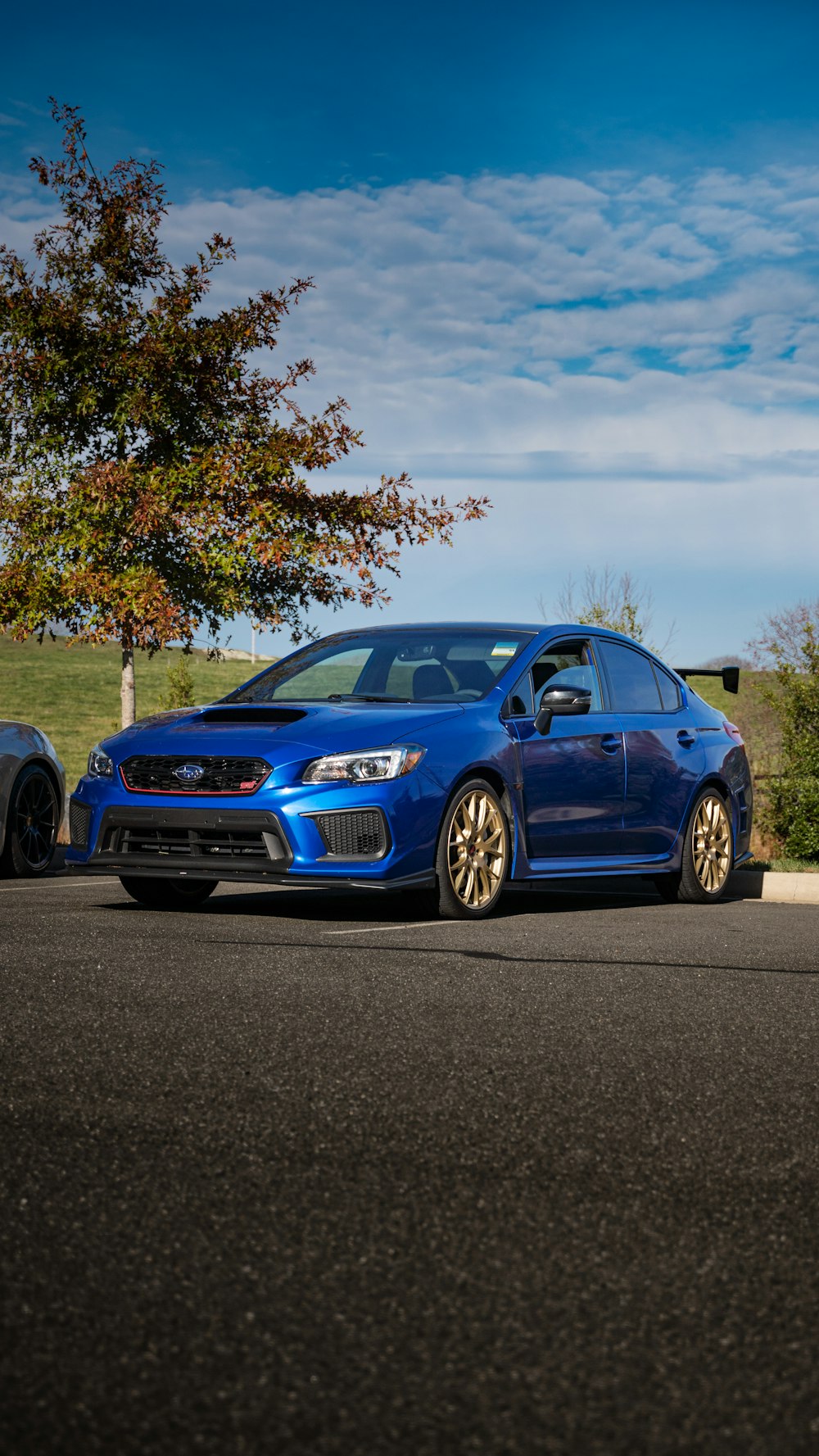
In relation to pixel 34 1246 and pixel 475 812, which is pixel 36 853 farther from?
pixel 34 1246

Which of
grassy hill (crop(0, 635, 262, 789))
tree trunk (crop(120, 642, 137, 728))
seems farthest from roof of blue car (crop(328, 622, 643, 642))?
grassy hill (crop(0, 635, 262, 789))

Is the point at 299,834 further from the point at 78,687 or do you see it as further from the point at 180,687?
the point at 78,687

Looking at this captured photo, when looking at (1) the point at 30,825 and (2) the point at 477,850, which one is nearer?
(2) the point at 477,850

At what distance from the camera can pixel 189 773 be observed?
7738 mm

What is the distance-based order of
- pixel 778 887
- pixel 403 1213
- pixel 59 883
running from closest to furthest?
pixel 403 1213, pixel 59 883, pixel 778 887

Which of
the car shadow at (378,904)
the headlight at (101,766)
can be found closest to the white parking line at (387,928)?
the car shadow at (378,904)

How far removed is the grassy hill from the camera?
5019cm

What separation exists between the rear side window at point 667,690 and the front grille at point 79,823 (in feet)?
13.0

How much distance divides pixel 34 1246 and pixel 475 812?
5475mm

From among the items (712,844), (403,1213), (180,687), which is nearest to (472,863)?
(712,844)

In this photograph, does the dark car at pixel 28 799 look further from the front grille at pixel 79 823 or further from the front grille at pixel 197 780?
the front grille at pixel 197 780

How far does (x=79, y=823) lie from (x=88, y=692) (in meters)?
58.9

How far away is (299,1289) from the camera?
2.48 metres

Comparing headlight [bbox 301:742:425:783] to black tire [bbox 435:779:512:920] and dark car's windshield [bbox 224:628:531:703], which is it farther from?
dark car's windshield [bbox 224:628:531:703]
